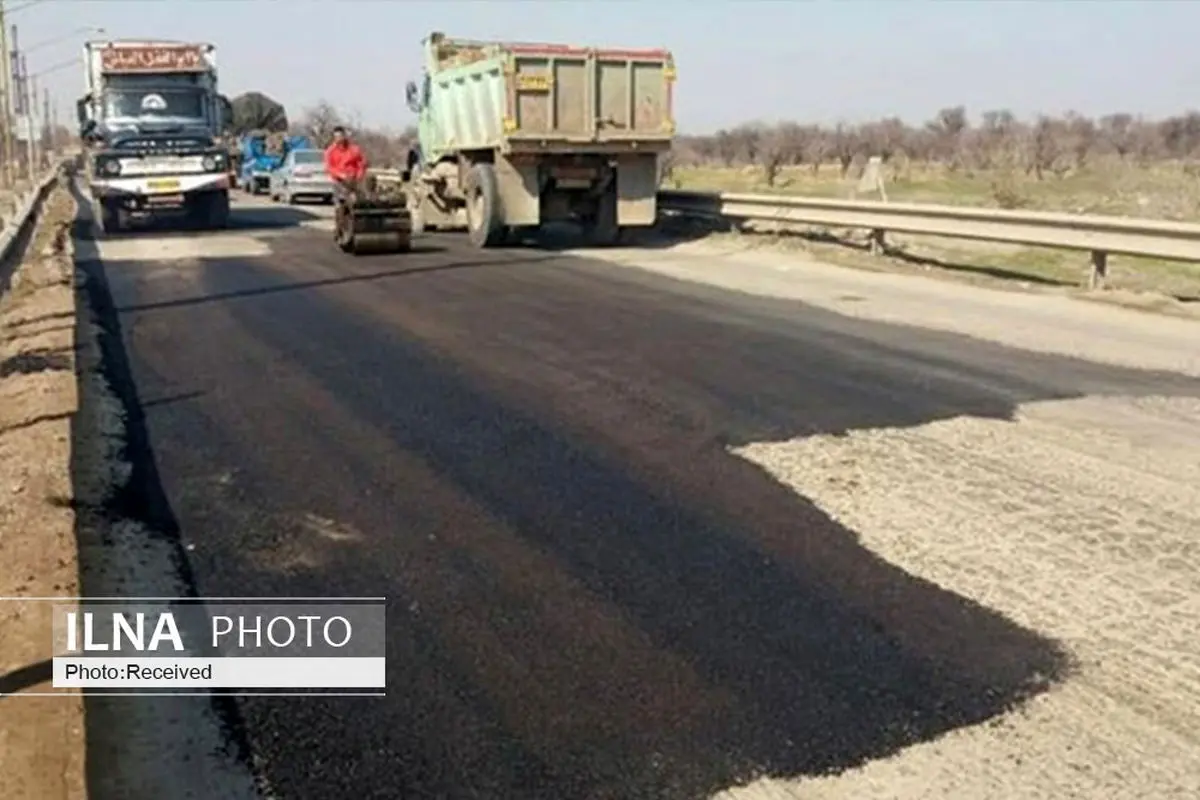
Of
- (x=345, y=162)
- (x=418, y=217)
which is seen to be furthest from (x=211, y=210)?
(x=345, y=162)

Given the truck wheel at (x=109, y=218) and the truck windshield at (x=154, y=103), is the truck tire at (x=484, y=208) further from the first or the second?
the truck wheel at (x=109, y=218)

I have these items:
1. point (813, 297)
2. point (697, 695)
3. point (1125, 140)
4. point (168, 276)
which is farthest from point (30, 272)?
point (1125, 140)

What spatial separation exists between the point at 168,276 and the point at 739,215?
8.91 metres

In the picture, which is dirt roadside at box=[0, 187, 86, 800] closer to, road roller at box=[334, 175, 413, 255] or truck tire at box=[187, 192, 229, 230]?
road roller at box=[334, 175, 413, 255]

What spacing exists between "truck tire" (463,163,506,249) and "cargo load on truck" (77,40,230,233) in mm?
6443

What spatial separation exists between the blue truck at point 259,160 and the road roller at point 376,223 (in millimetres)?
22426

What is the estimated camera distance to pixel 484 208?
19.3 m

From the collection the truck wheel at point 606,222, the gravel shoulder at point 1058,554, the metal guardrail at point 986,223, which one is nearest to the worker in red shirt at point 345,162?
the truck wheel at point 606,222

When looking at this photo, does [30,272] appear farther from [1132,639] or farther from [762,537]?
[1132,639]

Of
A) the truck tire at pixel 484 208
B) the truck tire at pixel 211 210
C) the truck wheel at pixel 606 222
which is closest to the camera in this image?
the truck tire at pixel 484 208

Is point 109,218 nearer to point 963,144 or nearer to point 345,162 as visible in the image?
point 345,162

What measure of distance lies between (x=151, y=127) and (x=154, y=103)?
562mm

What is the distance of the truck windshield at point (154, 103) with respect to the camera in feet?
77.7

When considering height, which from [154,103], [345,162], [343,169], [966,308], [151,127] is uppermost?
[154,103]
